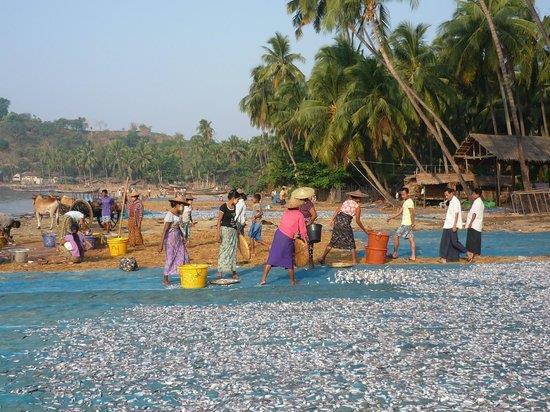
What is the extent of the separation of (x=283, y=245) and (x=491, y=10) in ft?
93.2

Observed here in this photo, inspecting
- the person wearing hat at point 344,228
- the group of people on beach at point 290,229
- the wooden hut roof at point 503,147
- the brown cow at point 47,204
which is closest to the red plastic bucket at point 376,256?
the group of people on beach at point 290,229

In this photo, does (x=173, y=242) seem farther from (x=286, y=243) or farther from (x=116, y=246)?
(x=116, y=246)

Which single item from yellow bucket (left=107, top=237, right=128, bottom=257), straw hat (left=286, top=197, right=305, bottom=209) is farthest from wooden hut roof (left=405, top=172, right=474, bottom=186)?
straw hat (left=286, top=197, right=305, bottom=209)

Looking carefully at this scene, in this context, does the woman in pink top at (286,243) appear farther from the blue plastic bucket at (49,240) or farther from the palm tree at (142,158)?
the palm tree at (142,158)

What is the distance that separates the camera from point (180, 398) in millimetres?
5223

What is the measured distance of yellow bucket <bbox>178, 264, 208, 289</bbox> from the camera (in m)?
10.6

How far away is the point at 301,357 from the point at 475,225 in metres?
8.28

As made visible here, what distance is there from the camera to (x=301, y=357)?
21.1ft

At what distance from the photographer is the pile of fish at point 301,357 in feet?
17.1

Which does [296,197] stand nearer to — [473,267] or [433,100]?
[473,267]

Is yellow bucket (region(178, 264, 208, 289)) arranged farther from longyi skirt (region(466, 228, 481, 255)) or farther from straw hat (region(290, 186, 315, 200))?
longyi skirt (region(466, 228, 481, 255))

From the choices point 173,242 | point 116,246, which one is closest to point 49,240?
point 116,246

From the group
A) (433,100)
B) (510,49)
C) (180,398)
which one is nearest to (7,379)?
(180,398)

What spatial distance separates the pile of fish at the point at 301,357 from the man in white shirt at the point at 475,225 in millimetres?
3644
